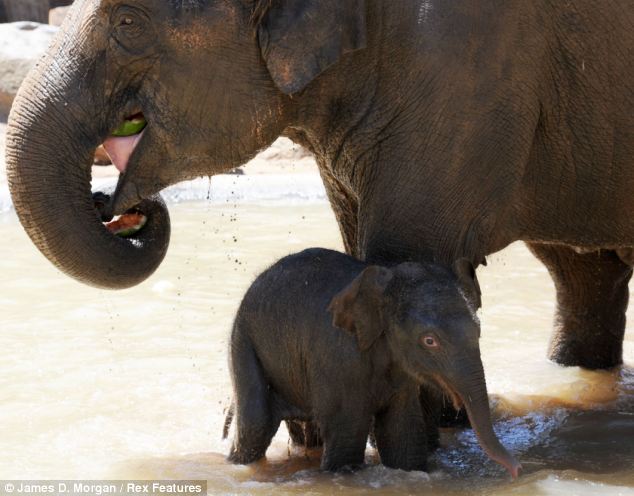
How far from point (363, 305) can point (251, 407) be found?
69 cm

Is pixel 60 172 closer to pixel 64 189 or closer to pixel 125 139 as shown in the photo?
pixel 64 189

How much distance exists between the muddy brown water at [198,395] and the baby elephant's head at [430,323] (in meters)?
0.53

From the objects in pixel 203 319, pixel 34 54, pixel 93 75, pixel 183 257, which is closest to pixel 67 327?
pixel 203 319

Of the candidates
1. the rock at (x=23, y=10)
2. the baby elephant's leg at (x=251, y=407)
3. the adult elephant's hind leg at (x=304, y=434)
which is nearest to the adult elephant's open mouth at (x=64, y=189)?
the baby elephant's leg at (x=251, y=407)

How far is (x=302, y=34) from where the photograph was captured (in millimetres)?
5355

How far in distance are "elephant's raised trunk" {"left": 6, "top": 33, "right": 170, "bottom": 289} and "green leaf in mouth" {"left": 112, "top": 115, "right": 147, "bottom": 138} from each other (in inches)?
5.4

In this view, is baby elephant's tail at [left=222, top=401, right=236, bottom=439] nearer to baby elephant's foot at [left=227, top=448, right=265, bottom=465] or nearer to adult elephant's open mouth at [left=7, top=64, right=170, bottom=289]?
baby elephant's foot at [left=227, top=448, right=265, bottom=465]

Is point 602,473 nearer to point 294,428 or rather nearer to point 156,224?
point 294,428

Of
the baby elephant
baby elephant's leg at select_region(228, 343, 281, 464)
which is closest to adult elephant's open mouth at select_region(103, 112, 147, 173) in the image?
the baby elephant

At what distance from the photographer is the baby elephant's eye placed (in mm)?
5102

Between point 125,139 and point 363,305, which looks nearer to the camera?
point 363,305

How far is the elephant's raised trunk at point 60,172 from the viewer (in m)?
5.20

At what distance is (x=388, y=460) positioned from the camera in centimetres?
553

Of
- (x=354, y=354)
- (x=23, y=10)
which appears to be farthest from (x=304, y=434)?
(x=23, y=10)
